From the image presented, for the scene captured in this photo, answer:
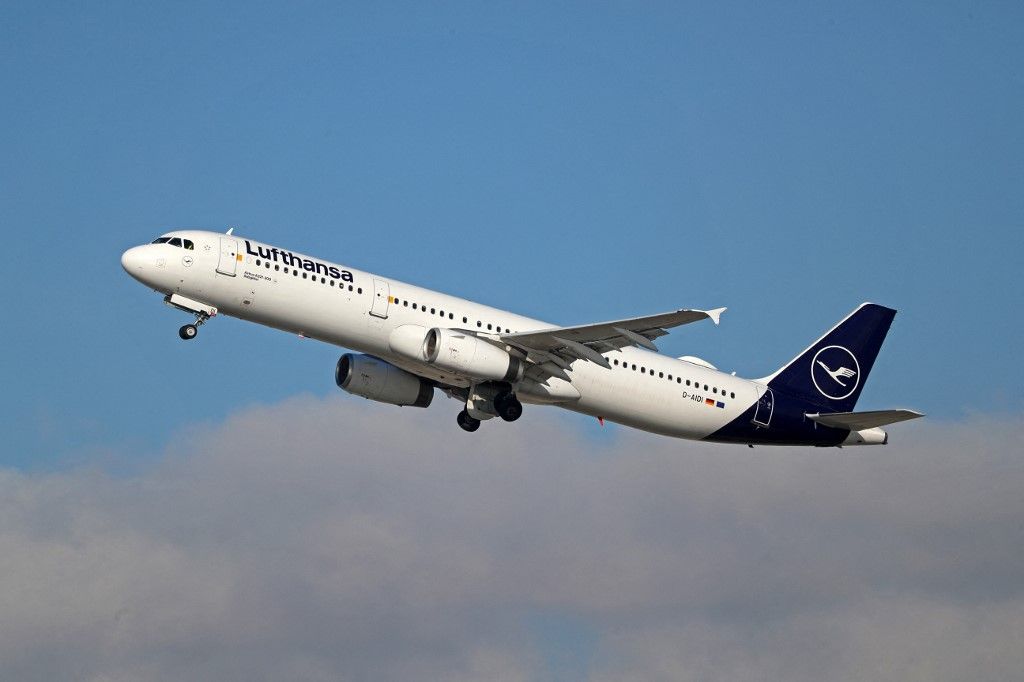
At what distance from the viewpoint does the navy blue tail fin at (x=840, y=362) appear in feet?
196

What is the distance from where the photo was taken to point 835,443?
192 feet

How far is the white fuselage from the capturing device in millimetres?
51125

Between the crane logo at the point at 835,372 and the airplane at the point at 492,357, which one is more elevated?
the crane logo at the point at 835,372

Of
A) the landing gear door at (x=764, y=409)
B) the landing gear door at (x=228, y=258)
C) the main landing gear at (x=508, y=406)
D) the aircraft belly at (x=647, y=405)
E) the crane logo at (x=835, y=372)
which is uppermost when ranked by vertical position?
the crane logo at (x=835, y=372)

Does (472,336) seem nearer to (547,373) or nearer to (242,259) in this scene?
(547,373)

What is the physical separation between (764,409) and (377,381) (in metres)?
14.6

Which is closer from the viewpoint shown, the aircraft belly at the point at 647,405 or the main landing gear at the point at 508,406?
the main landing gear at the point at 508,406

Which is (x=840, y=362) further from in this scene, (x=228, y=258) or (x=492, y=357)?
(x=228, y=258)

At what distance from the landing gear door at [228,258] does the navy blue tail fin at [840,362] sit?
69.9ft

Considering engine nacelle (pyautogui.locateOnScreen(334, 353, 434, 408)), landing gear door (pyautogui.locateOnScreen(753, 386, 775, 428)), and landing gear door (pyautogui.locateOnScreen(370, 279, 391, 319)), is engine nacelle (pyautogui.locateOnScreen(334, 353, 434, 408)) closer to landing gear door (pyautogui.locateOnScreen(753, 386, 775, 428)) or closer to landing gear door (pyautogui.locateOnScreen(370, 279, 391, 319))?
landing gear door (pyautogui.locateOnScreen(370, 279, 391, 319))

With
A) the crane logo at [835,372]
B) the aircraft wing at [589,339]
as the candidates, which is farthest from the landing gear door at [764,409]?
the aircraft wing at [589,339]

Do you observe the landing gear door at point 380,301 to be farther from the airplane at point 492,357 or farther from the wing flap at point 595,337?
the wing flap at point 595,337

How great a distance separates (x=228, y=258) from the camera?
51219mm

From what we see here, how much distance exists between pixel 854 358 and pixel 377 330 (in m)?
20.4
